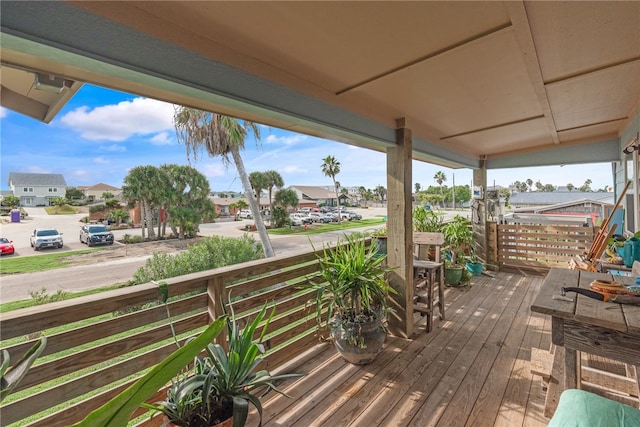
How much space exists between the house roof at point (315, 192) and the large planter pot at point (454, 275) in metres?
26.7

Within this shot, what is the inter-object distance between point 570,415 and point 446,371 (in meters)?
1.26

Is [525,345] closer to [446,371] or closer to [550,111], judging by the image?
[446,371]

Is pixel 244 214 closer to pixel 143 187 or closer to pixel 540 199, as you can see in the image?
pixel 143 187

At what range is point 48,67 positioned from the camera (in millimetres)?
1163

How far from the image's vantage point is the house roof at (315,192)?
31928mm

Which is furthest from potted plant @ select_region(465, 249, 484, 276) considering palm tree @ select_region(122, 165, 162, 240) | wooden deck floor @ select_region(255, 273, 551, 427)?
palm tree @ select_region(122, 165, 162, 240)

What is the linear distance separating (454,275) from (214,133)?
19.5 feet

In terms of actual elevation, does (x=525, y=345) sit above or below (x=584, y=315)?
below

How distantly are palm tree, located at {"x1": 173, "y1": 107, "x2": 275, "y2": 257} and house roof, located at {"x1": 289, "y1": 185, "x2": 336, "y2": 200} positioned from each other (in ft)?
77.0

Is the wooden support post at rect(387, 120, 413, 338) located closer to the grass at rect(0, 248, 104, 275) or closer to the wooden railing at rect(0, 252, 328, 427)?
the wooden railing at rect(0, 252, 328, 427)

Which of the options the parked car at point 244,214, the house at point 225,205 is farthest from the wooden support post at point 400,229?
the house at point 225,205

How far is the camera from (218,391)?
3.88 ft

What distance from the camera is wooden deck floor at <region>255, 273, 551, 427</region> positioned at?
6.05 feet

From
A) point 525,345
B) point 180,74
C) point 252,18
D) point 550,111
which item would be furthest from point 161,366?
point 550,111
